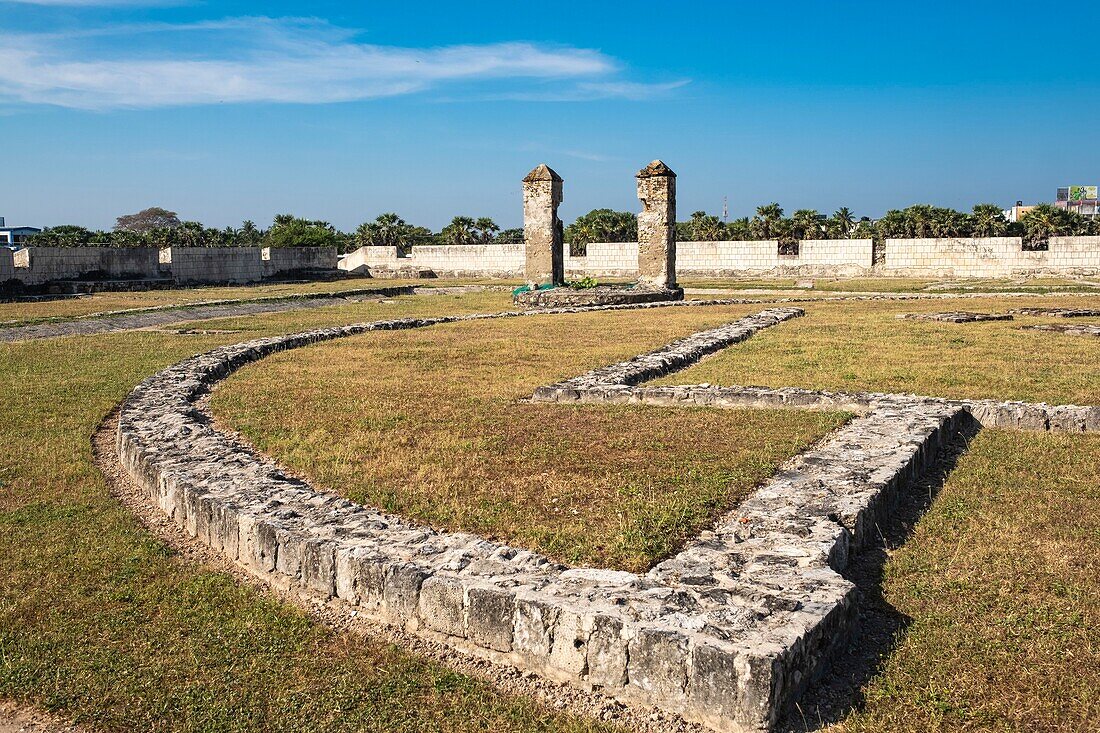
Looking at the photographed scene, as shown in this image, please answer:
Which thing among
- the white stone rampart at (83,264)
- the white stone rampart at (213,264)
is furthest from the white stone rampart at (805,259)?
the white stone rampart at (83,264)

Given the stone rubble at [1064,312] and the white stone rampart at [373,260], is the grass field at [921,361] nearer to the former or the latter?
Answer: the stone rubble at [1064,312]

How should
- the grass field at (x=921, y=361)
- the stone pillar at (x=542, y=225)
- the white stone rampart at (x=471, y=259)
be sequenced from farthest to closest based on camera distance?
the white stone rampart at (x=471, y=259)
the stone pillar at (x=542, y=225)
the grass field at (x=921, y=361)

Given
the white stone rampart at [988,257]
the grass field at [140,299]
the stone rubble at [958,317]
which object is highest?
the white stone rampart at [988,257]

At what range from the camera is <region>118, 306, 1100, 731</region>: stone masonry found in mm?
3055

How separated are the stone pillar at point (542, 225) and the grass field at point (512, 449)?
13.4 m

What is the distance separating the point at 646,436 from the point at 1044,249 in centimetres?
2860

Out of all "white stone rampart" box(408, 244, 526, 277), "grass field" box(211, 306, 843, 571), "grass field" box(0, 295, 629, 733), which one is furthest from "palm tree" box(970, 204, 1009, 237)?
"grass field" box(0, 295, 629, 733)

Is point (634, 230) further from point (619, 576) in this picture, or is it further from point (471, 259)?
point (619, 576)

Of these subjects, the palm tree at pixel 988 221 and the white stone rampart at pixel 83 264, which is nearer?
the white stone rampart at pixel 83 264

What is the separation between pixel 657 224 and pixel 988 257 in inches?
522

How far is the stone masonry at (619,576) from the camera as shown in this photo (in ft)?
10.0

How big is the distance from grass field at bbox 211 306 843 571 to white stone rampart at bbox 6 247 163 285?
17882 millimetres

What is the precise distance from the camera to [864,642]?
11.6ft

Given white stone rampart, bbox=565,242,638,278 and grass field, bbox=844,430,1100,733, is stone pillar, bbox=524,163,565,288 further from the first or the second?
grass field, bbox=844,430,1100,733
